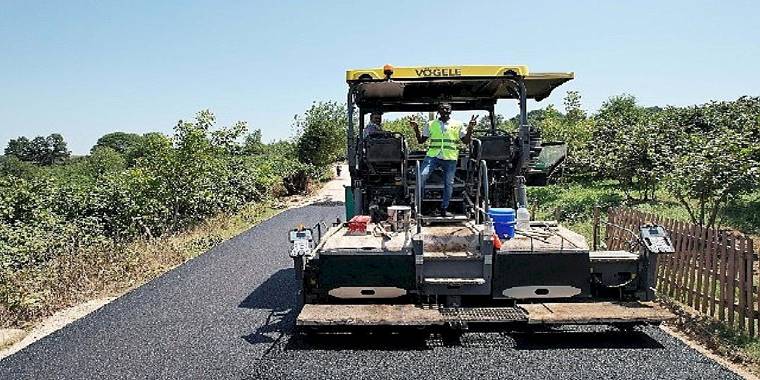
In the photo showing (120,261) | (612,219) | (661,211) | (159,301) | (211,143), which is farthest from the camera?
(211,143)

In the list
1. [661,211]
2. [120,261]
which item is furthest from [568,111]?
[120,261]

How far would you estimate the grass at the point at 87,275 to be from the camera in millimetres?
7664

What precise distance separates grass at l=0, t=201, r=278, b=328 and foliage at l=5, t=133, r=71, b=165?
267ft

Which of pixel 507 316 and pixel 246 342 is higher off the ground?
pixel 507 316

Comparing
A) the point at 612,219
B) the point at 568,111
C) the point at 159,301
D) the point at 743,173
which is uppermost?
the point at 568,111

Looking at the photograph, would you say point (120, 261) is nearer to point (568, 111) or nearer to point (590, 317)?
point (590, 317)

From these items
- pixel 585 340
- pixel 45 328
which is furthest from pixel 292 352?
pixel 45 328

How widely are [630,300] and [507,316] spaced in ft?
4.42

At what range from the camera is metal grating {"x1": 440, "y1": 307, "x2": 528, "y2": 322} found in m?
5.07

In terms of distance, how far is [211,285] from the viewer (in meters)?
8.63

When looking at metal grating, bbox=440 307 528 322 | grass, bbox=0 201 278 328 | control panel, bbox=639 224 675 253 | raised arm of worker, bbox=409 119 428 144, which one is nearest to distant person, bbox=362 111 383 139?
raised arm of worker, bbox=409 119 428 144

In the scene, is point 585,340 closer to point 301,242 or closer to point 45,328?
point 301,242

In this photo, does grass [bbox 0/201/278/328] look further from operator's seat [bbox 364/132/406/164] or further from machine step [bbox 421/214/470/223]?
machine step [bbox 421/214/470/223]

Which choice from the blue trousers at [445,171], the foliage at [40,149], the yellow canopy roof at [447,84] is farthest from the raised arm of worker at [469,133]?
the foliage at [40,149]
